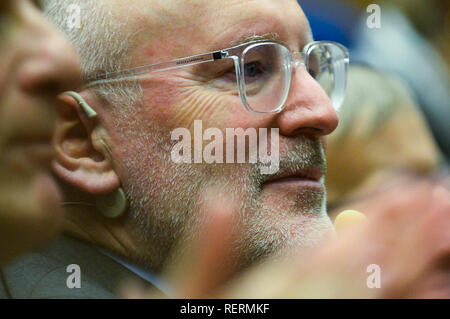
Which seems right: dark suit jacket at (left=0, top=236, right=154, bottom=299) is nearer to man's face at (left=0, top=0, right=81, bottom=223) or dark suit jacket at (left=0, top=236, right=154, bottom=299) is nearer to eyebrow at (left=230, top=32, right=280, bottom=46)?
man's face at (left=0, top=0, right=81, bottom=223)

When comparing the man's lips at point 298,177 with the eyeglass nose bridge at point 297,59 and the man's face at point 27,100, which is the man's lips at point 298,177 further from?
the man's face at point 27,100

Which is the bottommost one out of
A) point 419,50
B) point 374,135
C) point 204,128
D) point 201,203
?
point 201,203

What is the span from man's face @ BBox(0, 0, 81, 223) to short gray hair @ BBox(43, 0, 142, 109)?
48 centimetres

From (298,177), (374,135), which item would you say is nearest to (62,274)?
(298,177)

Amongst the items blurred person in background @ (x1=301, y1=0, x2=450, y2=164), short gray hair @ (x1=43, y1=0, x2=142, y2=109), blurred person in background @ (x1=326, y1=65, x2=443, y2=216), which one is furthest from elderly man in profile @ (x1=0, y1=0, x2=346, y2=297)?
blurred person in background @ (x1=301, y1=0, x2=450, y2=164)

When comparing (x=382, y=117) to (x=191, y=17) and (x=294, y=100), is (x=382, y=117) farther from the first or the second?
(x=191, y=17)

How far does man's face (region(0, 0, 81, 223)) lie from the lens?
0.63 meters

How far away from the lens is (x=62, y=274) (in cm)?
107

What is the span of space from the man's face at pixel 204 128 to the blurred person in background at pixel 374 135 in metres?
0.64

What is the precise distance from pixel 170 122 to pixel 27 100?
53 centimetres

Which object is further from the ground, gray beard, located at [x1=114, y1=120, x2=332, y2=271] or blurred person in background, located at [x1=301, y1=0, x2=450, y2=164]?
blurred person in background, located at [x1=301, y1=0, x2=450, y2=164]

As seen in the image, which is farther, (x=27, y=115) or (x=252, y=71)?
(x=252, y=71)

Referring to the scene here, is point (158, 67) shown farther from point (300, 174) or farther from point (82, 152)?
point (300, 174)

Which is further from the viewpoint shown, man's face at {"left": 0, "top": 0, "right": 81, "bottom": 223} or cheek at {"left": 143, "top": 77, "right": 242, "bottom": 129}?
cheek at {"left": 143, "top": 77, "right": 242, "bottom": 129}
